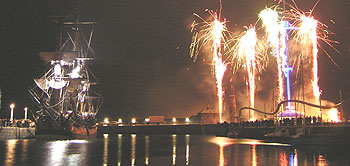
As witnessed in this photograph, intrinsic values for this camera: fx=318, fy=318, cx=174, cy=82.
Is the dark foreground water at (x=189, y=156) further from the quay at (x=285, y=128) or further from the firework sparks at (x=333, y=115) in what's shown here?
the firework sparks at (x=333, y=115)

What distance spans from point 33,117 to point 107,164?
217 ft

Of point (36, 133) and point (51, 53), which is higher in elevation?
point (51, 53)

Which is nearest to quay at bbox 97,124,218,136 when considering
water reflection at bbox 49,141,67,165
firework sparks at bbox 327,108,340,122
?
firework sparks at bbox 327,108,340,122

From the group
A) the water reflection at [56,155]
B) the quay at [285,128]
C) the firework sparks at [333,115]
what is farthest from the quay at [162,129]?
the water reflection at [56,155]

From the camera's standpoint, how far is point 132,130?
111062mm

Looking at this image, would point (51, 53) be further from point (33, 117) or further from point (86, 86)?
point (86, 86)

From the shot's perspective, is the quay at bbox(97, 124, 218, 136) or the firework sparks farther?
the quay at bbox(97, 124, 218, 136)

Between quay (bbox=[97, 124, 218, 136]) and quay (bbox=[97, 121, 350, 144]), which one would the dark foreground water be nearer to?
quay (bbox=[97, 121, 350, 144])

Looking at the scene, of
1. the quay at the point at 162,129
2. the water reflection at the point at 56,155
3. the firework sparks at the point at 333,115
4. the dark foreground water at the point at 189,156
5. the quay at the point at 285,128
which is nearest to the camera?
the dark foreground water at the point at 189,156

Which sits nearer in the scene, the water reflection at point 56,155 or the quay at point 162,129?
the water reflection at point 56,155

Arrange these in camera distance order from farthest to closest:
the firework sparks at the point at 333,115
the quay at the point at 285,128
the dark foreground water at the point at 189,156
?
1. the firework sparks at the point at 333,115
2. the quay at the point at 285,128
3. the dark foreground water at the point at 189,156

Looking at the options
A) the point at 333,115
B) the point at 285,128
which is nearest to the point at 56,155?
the point at 285,128

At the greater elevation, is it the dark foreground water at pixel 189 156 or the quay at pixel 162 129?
the dark foreground water at pixel 189 156

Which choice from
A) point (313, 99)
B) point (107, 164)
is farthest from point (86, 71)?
point (107, 164)
